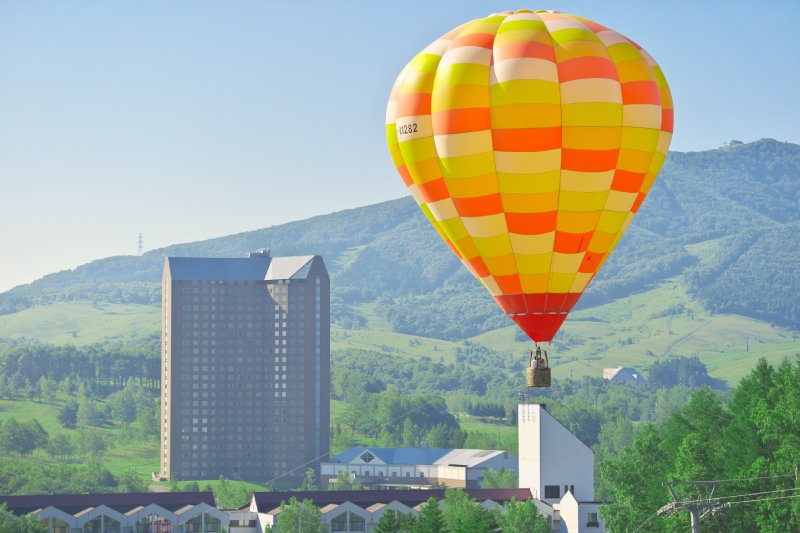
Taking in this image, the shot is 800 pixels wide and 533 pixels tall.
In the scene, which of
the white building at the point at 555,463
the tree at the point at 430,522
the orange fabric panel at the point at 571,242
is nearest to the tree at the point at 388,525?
the tree at the point at 430,522

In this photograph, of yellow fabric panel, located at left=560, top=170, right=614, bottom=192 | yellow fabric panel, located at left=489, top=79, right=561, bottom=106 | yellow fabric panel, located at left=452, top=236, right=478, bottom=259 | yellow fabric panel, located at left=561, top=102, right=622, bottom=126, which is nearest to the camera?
yellow fabric panel, located at left=489, top=79, right=561, bottom=106

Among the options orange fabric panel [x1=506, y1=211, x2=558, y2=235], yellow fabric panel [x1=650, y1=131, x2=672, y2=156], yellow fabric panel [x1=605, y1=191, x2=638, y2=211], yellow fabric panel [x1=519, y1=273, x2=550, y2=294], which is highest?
yellow fabric panel [x1=650, y1=131, x2=672, y2=156]

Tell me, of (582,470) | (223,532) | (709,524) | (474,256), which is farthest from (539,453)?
(474,256)

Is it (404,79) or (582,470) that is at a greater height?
(404,79)

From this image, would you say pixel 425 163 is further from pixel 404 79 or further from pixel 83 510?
pixel 83 510

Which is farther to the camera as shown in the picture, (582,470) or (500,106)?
(582,470)

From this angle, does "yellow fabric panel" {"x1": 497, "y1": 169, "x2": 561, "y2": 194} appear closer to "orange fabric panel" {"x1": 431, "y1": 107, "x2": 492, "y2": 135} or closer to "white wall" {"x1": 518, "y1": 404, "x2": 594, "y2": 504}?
"orange fabric panel" {"x1": 431, "y1": 107, "x2": 492, "y2": 135}

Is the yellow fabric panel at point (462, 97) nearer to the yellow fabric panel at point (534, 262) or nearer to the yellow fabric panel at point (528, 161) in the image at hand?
the yellow fabric panel at point (528, 161)

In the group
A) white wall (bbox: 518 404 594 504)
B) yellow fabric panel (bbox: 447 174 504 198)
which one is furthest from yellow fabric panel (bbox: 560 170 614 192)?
white wall (bbox: 518 404 594 504)
